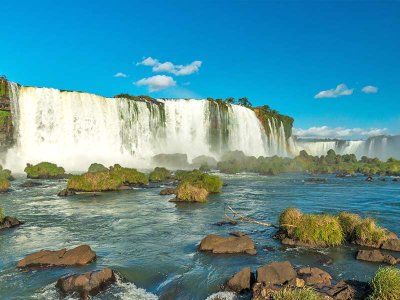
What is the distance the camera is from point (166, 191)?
3195 centimetres

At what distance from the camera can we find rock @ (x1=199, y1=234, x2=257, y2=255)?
590 inches

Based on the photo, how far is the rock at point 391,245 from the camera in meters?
14.9

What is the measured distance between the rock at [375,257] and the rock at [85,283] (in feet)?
28.3

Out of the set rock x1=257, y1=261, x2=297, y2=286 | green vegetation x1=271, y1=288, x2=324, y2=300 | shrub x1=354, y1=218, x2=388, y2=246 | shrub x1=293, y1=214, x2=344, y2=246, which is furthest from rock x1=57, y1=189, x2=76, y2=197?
green vegetation x1=271, y1=288, x2=324, y2=300

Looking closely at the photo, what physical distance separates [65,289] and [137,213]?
40.5ft

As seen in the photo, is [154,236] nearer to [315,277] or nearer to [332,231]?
[332,231]

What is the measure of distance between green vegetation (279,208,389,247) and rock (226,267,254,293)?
5.20m

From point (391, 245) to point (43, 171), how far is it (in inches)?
1474

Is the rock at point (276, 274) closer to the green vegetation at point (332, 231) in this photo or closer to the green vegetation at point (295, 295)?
the green vegetation at point (295, 295)

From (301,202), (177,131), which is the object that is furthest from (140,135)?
(301,202)

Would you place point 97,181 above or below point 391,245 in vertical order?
above

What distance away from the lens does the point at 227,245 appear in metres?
15.1

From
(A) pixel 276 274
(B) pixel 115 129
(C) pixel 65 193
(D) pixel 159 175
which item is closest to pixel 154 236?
(A) pixel 276 274

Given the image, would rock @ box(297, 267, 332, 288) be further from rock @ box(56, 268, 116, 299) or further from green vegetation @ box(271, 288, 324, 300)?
rock @ box(56, 268, 116, 299)
